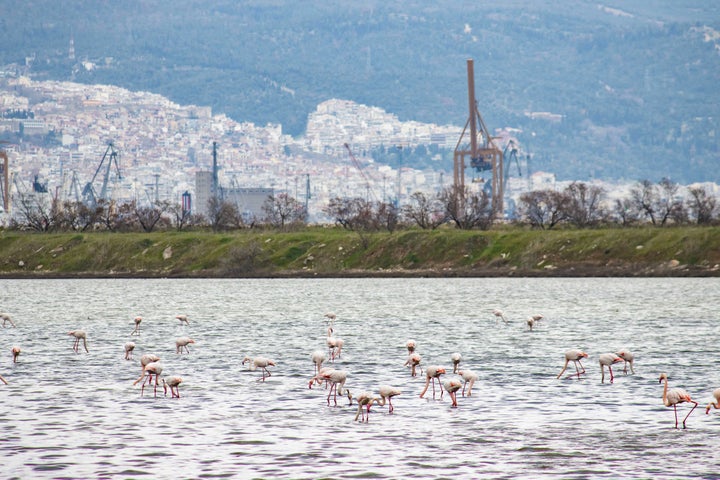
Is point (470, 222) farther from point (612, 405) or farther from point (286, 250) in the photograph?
point (612, 405)

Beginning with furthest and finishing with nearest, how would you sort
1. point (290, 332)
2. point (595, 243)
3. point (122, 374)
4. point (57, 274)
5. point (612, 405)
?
1. point (57, 274)
2. point (595, 243)
3. point (290, 332)
4. point (122, 374)
5. point (612, 405)

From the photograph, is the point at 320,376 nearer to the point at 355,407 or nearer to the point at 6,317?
the point at 355,407

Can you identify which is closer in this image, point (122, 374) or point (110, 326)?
point (122, 374)

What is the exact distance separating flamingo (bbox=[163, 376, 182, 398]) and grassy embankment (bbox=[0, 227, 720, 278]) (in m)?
83.4

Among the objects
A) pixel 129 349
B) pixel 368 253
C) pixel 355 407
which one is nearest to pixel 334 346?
pixel 129 349

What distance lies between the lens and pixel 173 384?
29891 mm

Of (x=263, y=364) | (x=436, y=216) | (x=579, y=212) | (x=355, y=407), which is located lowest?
(x=355, y=407)

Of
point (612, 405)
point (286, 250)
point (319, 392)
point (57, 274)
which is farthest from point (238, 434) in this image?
point (57, 274)

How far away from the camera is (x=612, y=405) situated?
2830cm

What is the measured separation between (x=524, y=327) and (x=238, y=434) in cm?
3099

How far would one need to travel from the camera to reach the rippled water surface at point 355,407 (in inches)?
851

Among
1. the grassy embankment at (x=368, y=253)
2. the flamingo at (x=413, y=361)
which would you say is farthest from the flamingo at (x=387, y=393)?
the grassy embankment at (x=368, y=253)

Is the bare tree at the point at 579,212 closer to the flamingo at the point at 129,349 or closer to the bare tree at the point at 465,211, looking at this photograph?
the bare tree at the point at 465,211

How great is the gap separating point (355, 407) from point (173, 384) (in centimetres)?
503
